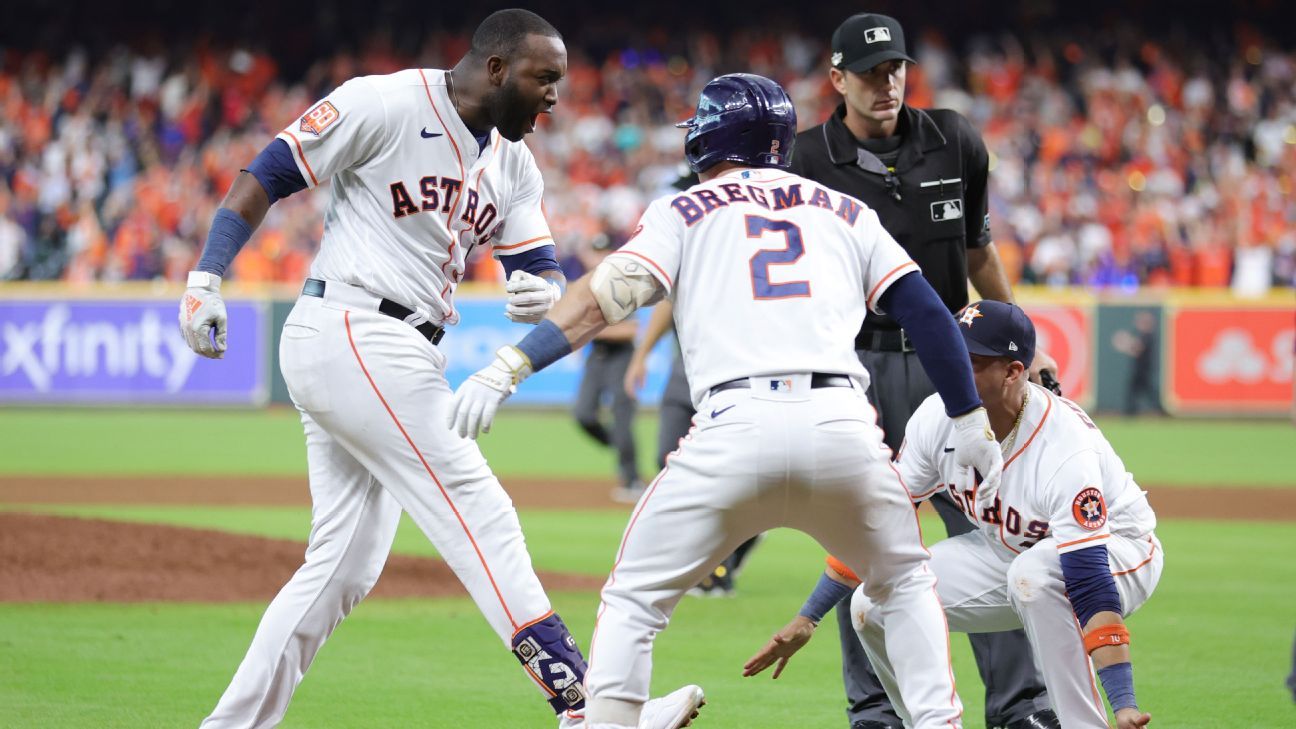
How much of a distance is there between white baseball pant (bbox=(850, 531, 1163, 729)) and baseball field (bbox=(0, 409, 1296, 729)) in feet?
2.87

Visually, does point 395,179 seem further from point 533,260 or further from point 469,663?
point 469,663

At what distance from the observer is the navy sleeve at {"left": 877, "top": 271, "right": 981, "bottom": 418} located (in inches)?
160

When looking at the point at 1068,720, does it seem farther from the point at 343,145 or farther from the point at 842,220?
the point at 343,145

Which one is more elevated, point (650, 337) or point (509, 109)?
point (509, 109)

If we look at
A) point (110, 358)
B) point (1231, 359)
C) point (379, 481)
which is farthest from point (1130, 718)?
point (110, 358)

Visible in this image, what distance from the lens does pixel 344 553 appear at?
4750 mm

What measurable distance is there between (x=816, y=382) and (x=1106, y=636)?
126cm

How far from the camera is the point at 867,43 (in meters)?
5.76

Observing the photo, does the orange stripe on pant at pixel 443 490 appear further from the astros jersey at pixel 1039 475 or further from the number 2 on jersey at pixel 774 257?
the astros jersey at pixel 1039 475

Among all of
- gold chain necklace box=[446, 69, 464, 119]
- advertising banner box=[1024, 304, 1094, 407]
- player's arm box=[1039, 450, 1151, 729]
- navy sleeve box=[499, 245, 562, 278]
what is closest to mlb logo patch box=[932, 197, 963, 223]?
player's arm box=[1039, 450, 1151, 729]

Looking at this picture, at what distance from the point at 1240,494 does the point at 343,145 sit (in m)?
11.6

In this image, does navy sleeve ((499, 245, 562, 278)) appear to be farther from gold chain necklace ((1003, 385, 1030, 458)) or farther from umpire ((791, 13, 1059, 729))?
gold chain necklace ((1003, 385, 1030, 458))

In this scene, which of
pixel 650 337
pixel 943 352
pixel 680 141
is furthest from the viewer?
pixel 680 141

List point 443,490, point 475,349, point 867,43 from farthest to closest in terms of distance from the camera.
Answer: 1. point 475,349
2. point 867,43
3. point 443,490
